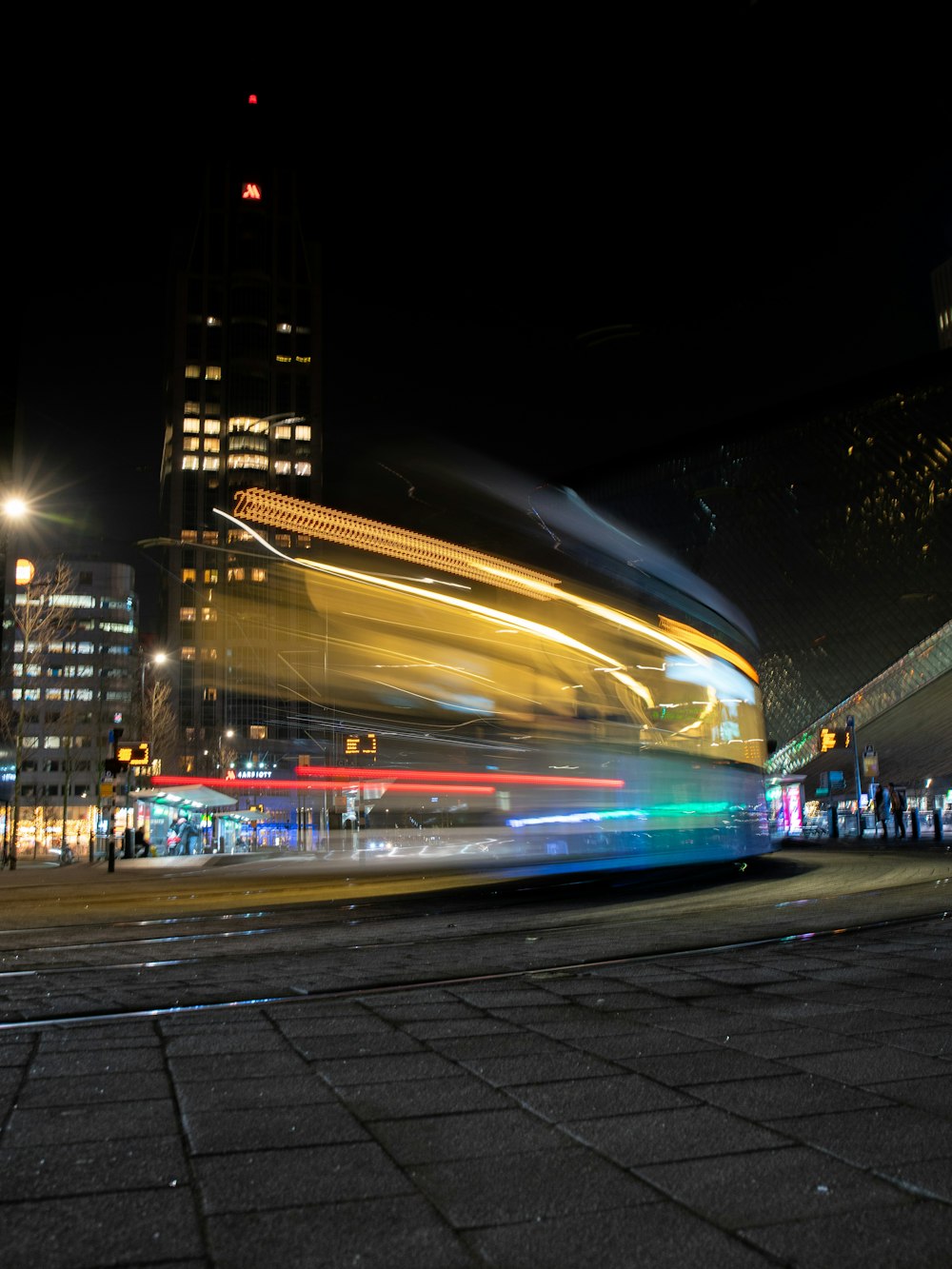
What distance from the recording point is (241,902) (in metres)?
15.9

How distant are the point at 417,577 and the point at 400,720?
1.76 meters

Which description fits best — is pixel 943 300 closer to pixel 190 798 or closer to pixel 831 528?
pixel 831 528

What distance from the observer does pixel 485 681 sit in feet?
43.8

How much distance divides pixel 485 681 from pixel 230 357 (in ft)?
403

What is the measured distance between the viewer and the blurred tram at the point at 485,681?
13391mm

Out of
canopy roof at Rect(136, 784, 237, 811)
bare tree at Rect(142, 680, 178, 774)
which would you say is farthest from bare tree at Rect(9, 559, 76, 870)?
bare tree at Rect(142, 680, 178, 774)

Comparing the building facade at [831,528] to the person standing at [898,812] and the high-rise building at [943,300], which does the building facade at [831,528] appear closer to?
the high-rise building at [943,300]

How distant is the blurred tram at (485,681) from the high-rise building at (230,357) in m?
106

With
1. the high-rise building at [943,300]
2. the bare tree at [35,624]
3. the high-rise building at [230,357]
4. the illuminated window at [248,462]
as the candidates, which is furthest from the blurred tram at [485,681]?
the illuminated window at [248,462]

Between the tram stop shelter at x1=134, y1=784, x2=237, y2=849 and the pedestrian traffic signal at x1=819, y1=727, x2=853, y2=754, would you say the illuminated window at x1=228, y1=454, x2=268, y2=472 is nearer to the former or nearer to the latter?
the tram stop shelter at x1=134, y1=784, x2=237, y2=849

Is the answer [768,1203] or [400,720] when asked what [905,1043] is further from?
[400,720]

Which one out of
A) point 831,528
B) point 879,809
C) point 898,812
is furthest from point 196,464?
point 898,812

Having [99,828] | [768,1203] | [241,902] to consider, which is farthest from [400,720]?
[99,828]

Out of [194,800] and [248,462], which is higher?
[248,462]
